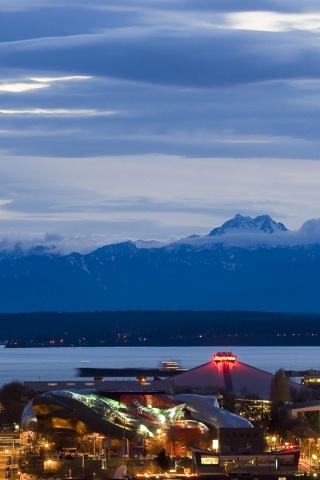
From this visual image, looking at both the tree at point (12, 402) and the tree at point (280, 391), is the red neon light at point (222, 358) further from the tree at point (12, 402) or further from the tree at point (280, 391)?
the tree at point (280, 391)

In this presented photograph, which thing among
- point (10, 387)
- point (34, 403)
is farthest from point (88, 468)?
point (10, 387)

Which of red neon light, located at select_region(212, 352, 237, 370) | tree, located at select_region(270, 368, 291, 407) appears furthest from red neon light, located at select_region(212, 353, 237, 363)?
tree, located at select_region(270, 368, 291, 407)

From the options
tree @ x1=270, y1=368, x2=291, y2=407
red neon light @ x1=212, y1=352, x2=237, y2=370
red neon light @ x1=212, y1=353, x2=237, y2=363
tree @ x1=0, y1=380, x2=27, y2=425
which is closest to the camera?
tree @ x1=0, y1=380, x2=27, y2=425

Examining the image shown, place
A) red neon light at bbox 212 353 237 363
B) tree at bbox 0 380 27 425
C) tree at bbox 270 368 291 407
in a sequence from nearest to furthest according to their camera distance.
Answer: tree at bbox 0 380 27 425 → tree at bbox 270 368 291 407 → red neon light at bbox 212 353 237 363

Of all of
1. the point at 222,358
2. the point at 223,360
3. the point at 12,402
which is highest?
the point at 222,358

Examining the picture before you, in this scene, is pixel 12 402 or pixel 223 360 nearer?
pixel 12 402

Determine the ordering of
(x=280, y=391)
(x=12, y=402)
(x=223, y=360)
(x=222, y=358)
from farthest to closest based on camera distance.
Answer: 1. (x=223, y=360)
2. (x=222, y=358)
3. (x=12, y=402)
4. (x=280, y=391)


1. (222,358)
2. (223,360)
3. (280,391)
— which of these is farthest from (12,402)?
(223,360)

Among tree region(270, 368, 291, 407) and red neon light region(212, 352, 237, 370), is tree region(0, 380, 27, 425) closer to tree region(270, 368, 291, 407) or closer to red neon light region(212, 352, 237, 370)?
tree region(270, 368, 291, 407)

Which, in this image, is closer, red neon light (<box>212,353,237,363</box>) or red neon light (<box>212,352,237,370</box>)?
red neon light (<box>212,353,237,363</box>)

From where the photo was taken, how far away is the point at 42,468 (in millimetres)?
62000

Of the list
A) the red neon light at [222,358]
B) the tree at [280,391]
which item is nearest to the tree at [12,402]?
the tree at [280,391]

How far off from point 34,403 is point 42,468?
946 inches

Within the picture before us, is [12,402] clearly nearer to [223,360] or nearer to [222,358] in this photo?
[222,358]
